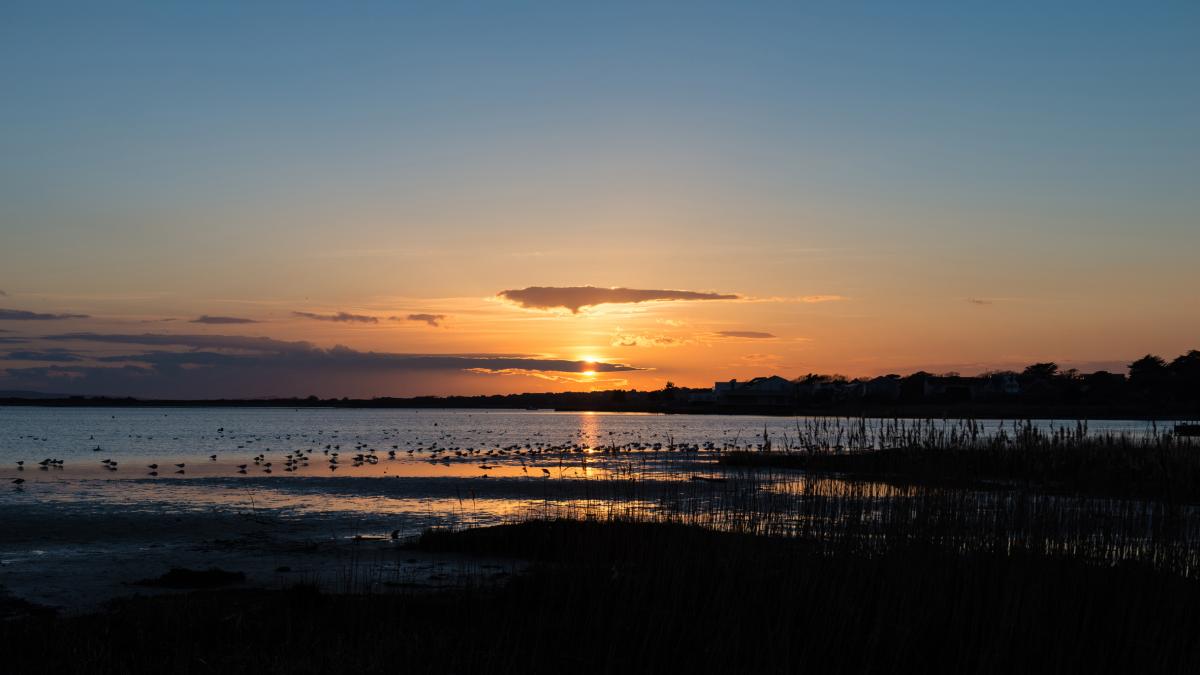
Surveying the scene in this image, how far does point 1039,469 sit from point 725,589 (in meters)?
11.4

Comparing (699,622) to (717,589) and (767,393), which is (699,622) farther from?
(767,393)

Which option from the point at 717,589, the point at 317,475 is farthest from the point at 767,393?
the point at 717,589

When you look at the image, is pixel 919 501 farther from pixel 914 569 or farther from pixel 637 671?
pixel 637 671

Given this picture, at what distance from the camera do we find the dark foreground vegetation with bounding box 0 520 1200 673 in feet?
31.0

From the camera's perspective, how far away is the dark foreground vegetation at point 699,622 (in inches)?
372

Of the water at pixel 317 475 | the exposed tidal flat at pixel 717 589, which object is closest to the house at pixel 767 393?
the water at pixel 317 475

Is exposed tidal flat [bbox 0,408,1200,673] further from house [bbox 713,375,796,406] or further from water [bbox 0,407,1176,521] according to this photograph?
house [bbox 713,375,796,406]

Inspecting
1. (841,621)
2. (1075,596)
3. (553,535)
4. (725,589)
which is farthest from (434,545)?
(1075,596)

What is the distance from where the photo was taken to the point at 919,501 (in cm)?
1323

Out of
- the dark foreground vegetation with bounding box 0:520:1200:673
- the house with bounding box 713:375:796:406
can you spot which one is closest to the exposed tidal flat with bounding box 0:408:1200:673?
the dark foreground vegetation with bounding box 0:520:1200:673

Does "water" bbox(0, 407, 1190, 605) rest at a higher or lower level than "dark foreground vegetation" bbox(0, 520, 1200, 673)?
lower

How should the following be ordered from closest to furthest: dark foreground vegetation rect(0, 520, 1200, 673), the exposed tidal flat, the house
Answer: dark foreground vegetation rect(0, 520, 1200, 673) < the exposed tidal flat < the house

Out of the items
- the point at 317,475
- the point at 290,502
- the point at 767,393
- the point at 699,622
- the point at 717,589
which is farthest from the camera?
the point at 767,393

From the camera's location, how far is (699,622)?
10211 millimetres
